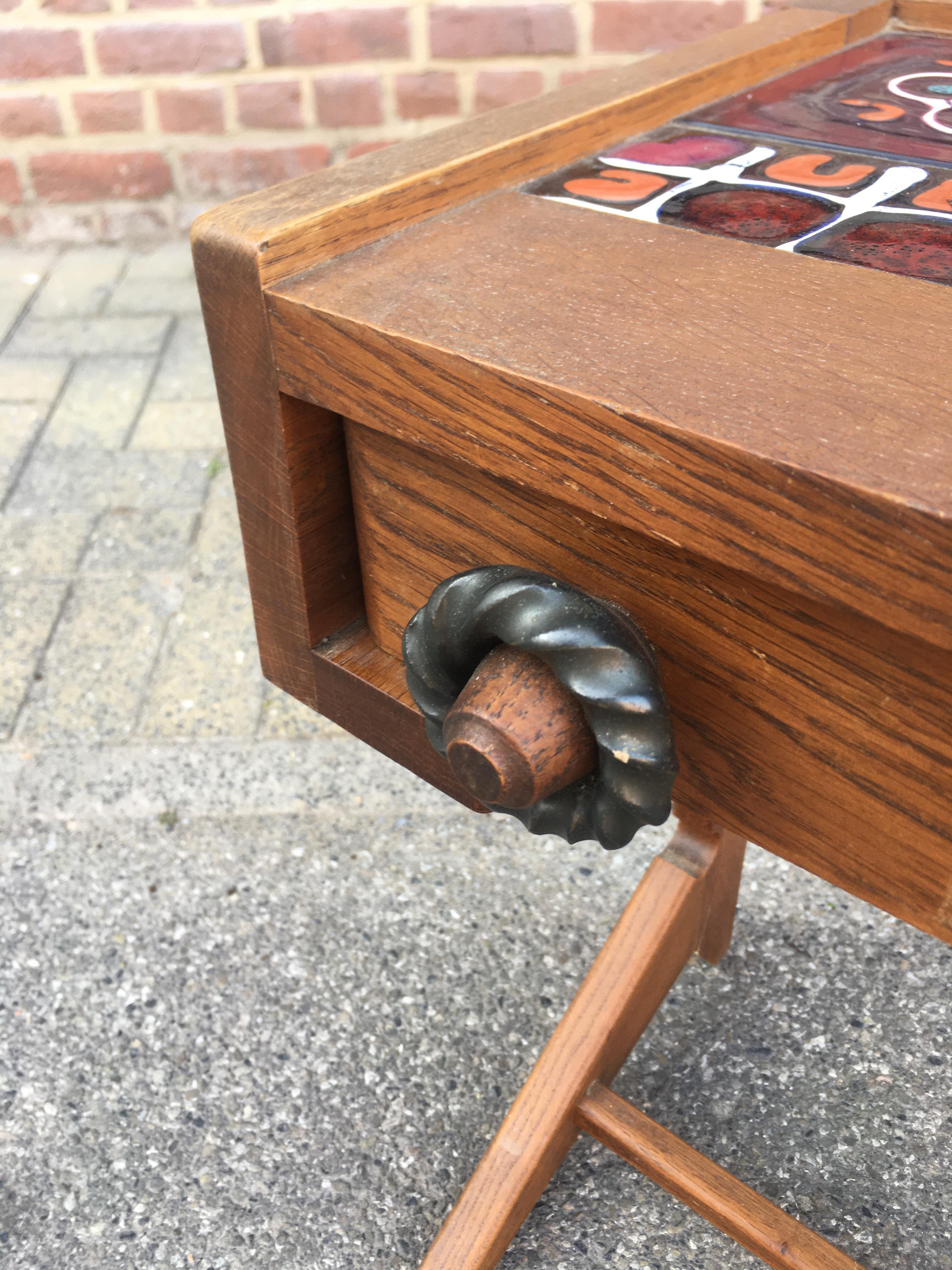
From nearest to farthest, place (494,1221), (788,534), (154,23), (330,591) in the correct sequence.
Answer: (788,534)
(330,591)
(494,1221)
(154,23)

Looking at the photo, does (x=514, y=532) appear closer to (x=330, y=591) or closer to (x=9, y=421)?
(x=330, y=591)

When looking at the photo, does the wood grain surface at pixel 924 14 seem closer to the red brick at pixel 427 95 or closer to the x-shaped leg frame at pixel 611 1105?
the x-shaped leg frame at pixel 611 1105

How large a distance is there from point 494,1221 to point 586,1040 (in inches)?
7.0

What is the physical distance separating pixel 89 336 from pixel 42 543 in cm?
78

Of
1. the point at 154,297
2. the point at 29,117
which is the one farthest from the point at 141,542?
the point at 29,117

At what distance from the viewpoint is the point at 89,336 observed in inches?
100

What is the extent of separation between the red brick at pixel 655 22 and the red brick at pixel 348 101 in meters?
0.52

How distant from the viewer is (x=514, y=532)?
1.89 feet

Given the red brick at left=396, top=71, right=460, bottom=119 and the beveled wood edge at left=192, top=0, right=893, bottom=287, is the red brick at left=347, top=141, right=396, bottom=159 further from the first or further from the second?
the beveled wood edge at left=192, top=0, right=893, bottom=287

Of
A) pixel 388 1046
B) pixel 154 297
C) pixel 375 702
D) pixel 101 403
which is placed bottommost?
pixel 388 1046

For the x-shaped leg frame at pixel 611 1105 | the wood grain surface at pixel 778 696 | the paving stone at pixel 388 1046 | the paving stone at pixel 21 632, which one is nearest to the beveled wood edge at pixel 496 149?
the wood grain surface at pixel 778 696

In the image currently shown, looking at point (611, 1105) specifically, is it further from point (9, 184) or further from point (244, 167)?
point (9, 184)

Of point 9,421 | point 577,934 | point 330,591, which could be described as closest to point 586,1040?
point 577,934

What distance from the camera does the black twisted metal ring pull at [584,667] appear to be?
48 cm
